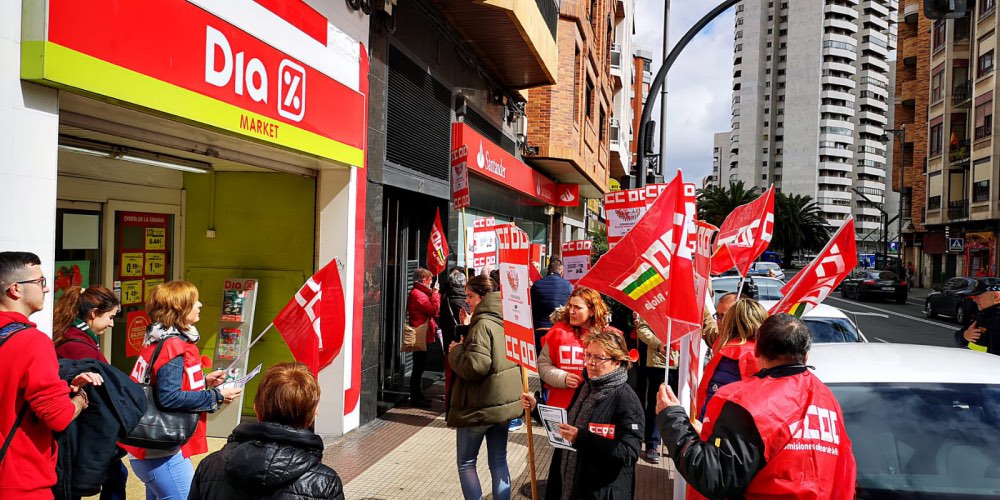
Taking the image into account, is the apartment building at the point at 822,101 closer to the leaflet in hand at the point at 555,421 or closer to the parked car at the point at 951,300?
the parked car at the point at 951,300

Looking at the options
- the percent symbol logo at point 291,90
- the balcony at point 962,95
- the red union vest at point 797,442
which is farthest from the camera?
the balcony at point 962,95

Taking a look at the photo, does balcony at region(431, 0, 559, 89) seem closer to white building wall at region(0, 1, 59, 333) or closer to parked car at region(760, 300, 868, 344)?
parked car at region(760, 300, 868, 344)

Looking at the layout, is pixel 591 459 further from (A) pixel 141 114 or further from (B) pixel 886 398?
(A) pixel 141 114

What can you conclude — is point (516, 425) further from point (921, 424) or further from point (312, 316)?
point (921, 424)

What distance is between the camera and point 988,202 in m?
38.8

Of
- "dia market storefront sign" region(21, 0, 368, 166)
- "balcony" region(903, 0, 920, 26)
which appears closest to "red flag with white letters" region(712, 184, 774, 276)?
"dia market storefront sign" region(21, 0, 368, 166)

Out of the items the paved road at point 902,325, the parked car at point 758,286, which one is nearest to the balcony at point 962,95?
the paved road at point 902,325

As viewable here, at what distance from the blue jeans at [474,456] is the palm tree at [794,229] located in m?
73.2

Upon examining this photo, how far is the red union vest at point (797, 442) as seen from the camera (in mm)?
2633

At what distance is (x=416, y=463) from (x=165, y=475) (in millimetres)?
3082

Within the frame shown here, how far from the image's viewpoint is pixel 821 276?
514cm

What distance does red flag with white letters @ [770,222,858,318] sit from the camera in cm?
502

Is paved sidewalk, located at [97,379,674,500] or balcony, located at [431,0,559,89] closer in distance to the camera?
paved sidewalk, located at [97,379,674,500]

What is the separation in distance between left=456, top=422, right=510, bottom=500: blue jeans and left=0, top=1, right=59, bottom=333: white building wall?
8.56 ft
